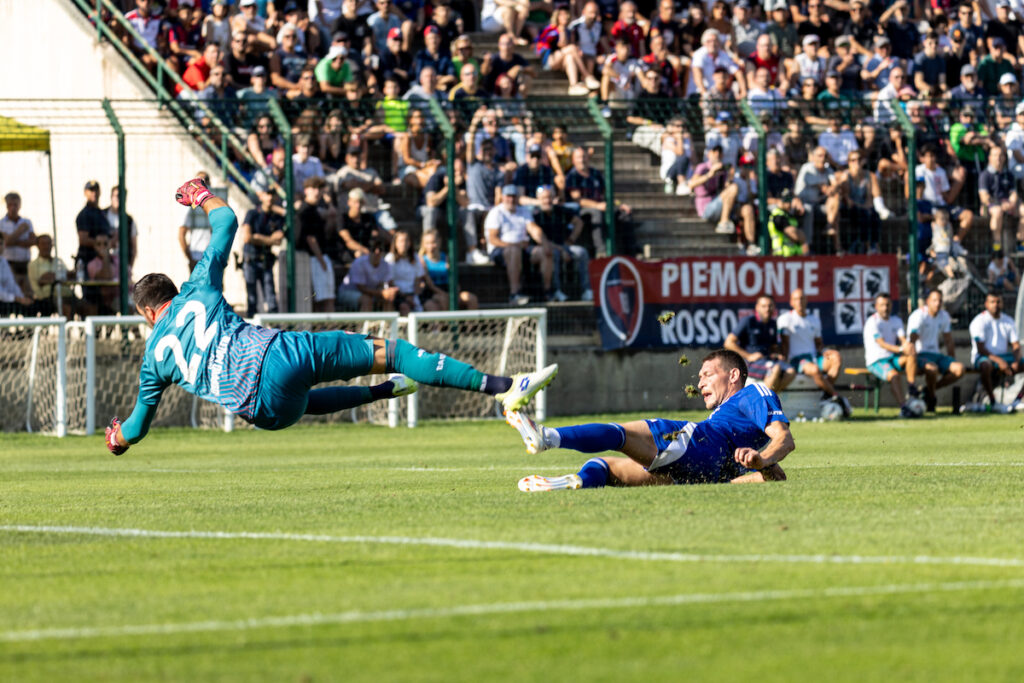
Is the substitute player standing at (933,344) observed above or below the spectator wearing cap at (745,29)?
below

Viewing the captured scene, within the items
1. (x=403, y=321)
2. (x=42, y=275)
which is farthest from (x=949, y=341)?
(x=42, y=275)

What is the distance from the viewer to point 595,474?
9453 millimetres

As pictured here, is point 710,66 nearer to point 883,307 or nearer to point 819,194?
point 819,194

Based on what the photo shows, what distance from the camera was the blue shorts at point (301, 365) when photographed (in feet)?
30.7

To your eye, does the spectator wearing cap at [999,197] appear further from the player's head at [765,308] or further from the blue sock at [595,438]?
the blue sock at [595,438]

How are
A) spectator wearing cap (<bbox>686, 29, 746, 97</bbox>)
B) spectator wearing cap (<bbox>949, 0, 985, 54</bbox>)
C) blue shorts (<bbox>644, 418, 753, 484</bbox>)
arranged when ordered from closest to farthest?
blue shorts (<bbox>644, 418, 753, 484</bbox>)
spectator wearing cap (<bbox>686, 29, 746, 97</bbox>)
spectator wearing cap (<bbox>949, 0, 985, 54</bbox>)

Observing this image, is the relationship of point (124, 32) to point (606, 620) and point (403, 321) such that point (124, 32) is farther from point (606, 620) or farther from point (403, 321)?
point (606, 620)

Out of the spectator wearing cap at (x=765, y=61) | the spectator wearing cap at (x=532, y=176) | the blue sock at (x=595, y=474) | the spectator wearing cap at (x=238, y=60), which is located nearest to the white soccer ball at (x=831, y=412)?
the spectator wearing cap at (x=532, y=176)

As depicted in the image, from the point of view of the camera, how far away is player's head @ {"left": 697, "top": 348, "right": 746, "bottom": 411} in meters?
9.66

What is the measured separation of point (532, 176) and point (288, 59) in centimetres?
447

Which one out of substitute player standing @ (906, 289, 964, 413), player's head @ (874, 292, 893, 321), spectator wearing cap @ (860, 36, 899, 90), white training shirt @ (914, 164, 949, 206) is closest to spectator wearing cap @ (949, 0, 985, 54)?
spectator wearing cap @ (860, 36, 899, 90)

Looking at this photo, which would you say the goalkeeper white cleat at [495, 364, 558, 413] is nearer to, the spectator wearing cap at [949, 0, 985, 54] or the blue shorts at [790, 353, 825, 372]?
the blue shorts at [790, 353, 825, 372]

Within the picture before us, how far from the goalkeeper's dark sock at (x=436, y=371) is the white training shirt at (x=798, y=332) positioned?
12.6m

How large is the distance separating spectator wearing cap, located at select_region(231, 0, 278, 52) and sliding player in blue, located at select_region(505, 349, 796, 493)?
15.0 metres
